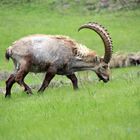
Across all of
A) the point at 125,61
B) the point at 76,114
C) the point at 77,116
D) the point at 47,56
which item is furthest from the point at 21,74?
the point at 125,61

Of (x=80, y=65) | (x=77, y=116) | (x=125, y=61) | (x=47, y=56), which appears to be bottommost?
(x=77, y=116)

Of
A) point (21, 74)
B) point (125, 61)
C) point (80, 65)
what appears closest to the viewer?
point (21, 74)

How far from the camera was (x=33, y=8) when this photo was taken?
5294cm

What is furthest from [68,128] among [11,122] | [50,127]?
[11,122]

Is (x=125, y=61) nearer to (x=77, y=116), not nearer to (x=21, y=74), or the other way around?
(x=21, y=74)

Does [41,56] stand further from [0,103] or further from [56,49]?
[0,103]

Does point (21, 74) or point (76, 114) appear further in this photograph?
point (21, 74)

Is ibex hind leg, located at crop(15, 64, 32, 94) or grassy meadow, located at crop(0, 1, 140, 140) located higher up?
ibex hind leg, located at crop(15, 64, 32, 94)

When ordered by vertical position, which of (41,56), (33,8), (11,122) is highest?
(33,8)

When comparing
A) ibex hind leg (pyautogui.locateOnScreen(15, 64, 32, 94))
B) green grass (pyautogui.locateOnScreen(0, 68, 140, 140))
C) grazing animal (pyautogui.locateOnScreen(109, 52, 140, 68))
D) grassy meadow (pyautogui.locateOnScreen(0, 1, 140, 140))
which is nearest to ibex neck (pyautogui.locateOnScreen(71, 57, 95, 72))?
grassy meadow (pyautogui.locateOnScreen(0, 1, 140, 140))

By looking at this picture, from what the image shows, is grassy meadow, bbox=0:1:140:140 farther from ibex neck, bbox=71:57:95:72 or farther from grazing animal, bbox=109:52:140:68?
grazing animal, bbox=109:52:140:68

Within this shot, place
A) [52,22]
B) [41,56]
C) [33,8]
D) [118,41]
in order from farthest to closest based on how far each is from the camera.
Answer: [33,8] → [52,22] → [118,41] → [41,56]

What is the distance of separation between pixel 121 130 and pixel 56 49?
7467 millimetres

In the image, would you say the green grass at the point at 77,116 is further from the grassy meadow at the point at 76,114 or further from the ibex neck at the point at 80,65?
the ibex neck at the point at 80,65
